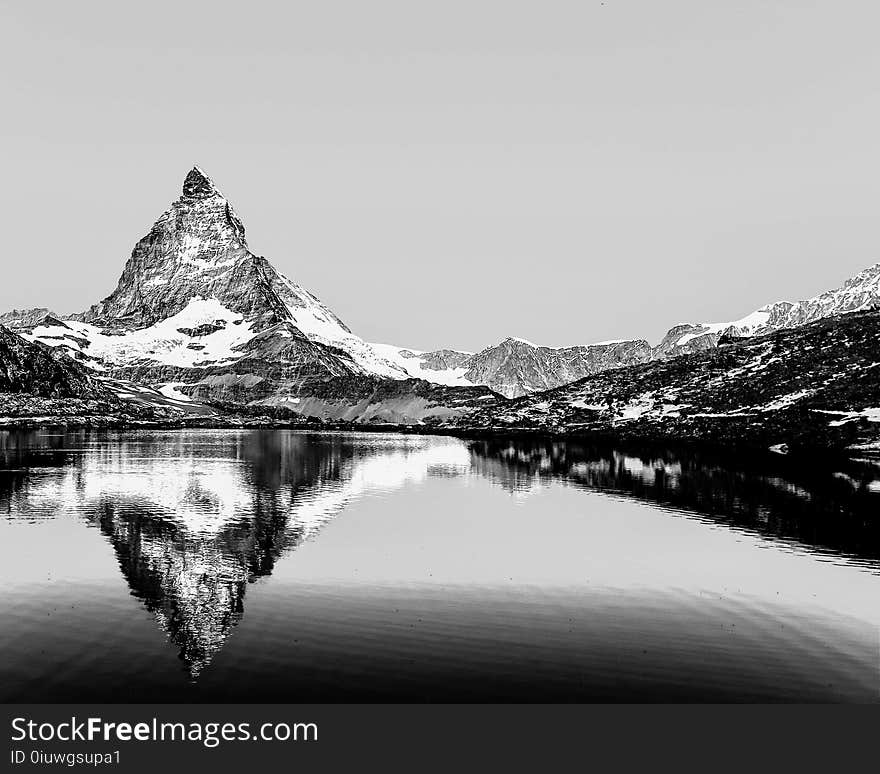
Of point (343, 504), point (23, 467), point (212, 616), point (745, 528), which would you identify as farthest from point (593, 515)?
point (23, 467)

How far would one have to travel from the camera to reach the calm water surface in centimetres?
3956

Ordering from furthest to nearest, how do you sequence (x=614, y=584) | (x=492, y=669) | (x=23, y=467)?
(x=23, y=467) < (x=614, y=584) < (x=492, y=669)

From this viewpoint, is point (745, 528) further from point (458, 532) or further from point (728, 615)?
point (728, 615)

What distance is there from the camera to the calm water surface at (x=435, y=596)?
39.6m

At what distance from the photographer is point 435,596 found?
188ft

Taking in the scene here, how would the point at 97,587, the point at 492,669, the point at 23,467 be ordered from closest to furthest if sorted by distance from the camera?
the point at 492,669 → the point at 97,587 → the point at 23,467
